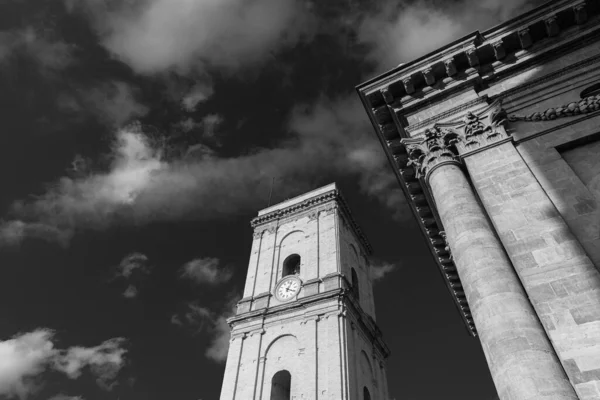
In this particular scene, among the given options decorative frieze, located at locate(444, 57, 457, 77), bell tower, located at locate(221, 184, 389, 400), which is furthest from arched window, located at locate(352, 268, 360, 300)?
decorative frieze, located at locate(444, 57, 457, 77)

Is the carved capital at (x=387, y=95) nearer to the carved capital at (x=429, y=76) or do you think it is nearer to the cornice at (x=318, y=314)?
the carved capital at (x=429, y=76)

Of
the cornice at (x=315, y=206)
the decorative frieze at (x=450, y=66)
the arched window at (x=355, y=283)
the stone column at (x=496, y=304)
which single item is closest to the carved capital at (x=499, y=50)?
the decorative frieze at (x=450, y=66)

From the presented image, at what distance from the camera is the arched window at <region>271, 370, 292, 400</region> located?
23.1 metres

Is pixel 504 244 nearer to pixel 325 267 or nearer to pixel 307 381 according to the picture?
pixel 307 381

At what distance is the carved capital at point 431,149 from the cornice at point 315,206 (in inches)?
877

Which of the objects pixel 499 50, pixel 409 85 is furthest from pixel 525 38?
pixel 409 85

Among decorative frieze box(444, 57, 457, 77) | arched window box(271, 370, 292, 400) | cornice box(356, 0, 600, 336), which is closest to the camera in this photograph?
cornice box(356, 0, 600, 336)

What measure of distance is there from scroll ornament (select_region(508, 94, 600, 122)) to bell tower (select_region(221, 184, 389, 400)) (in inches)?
665

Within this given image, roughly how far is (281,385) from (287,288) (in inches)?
247

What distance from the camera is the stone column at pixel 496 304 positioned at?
207 inches

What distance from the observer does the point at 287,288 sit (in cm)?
2777

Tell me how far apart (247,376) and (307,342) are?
421 centimetres

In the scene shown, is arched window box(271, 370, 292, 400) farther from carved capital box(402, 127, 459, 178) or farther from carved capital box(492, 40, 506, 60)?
carved capital box(492, 40, 506, 60)

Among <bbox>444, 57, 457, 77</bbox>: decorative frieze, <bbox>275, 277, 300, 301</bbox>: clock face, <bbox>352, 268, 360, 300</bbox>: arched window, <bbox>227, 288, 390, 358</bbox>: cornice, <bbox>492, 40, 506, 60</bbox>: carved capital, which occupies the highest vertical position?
<bbox>352, 268, 360, 300</bbox>: arched window
